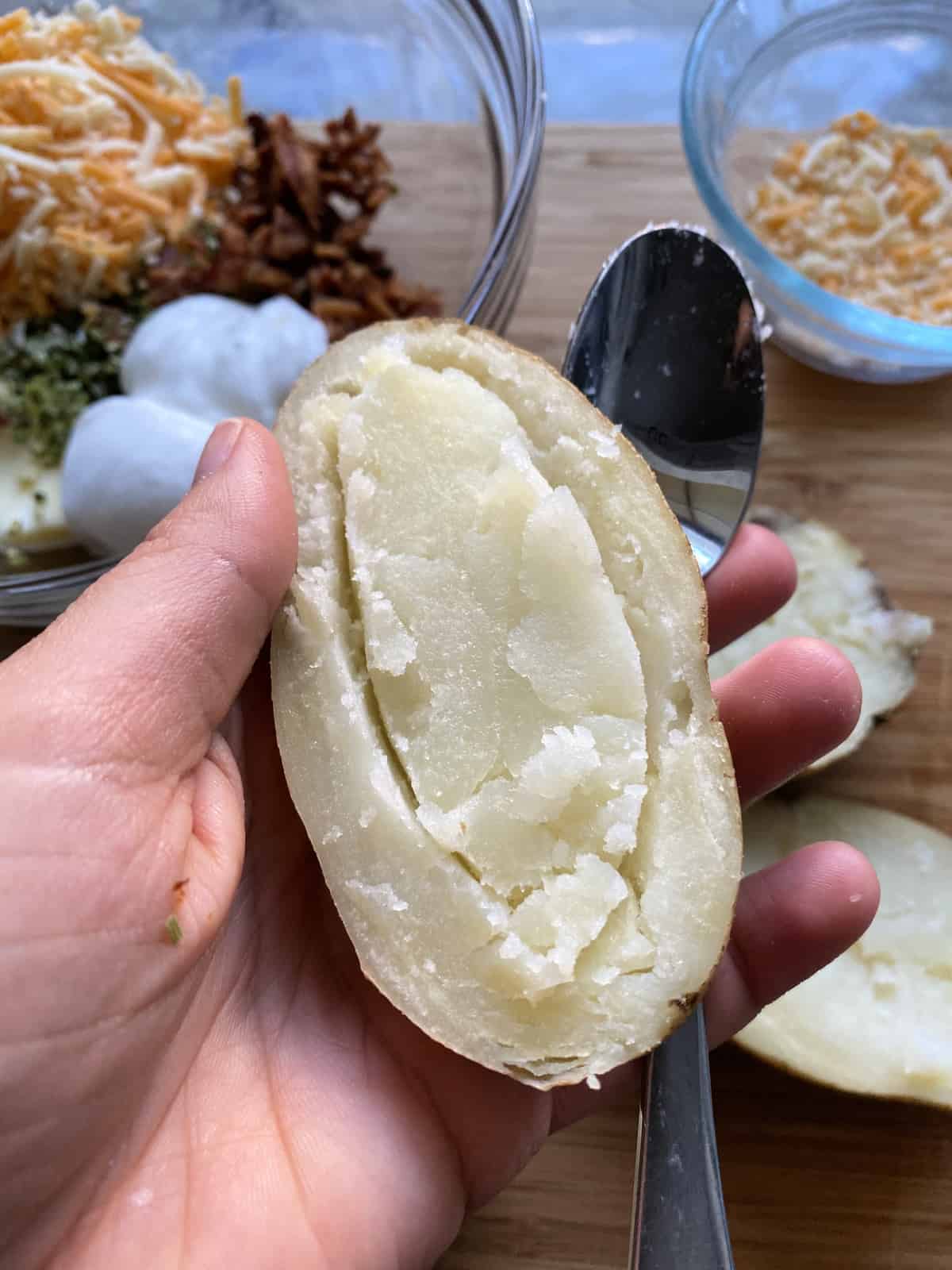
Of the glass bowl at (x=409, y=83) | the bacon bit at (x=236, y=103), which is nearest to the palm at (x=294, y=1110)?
the glass bowl at (x=409, y=83)

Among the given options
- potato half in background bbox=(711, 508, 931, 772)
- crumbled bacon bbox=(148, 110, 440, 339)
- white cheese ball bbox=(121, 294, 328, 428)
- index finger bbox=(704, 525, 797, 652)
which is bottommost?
potato half in background bbox=(711, 508, 931, 772)

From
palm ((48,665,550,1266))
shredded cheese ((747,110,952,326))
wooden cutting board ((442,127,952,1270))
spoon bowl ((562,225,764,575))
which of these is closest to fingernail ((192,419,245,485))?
palm ((48,665,550,1266))

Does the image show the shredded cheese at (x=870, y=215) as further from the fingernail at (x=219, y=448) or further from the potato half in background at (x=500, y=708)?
the fingernail at (x=219, y=448)

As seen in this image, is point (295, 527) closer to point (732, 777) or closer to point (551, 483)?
point (551, 483)

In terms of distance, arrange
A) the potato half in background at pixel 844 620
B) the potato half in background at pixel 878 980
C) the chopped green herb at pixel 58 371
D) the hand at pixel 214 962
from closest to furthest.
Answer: the hand at pixel 214 962 < the potato half in background at pixel 878 980 < the potato half in background at pixel 844 620 < the chopped green herb at pixel 58 371

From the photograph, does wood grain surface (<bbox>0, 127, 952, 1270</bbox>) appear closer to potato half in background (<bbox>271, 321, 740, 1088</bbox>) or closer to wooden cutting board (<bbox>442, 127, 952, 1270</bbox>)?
wooden cutting board (<bbox>442, 127, 952, 1270</bbox>)

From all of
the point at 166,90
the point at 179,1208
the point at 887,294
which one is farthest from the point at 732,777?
the point at 166,90

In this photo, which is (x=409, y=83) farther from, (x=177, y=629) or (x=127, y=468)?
(x=177, y=629)

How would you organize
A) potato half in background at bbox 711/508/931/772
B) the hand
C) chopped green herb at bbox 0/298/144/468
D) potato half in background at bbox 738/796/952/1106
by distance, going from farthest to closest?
1. chopped green herb at bbox 0/298/144/468
2. potato half in background at bbox 711/508/931/772
3. potato half in background at bbox 738/796/952/1106
4. the hand
